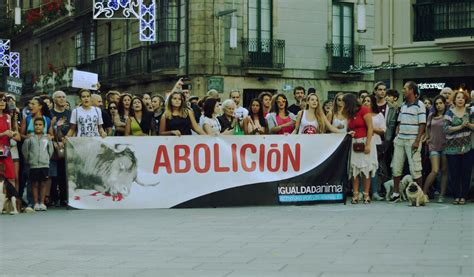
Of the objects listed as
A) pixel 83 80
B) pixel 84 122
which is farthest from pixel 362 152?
pixel 83 80

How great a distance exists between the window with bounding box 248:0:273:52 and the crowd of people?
20420 mm

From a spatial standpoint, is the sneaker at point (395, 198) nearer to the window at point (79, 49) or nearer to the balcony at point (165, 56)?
the balcony at point (165, 56)

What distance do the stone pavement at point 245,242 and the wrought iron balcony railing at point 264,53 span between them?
22.3 meters

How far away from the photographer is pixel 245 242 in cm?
1041

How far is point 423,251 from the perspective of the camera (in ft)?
31.0

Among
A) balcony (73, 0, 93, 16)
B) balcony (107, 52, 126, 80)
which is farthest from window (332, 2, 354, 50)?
balcony (73, 0, 93, 16)

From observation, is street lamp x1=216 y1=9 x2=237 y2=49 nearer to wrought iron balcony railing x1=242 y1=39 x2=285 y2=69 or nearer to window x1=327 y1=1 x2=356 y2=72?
wrought iron balcony railing x1=242 y1=39 x2=285 y2=69

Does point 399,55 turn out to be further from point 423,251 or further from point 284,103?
point 423,251

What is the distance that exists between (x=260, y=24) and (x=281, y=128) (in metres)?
21.3

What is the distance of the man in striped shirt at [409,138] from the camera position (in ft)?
51.8

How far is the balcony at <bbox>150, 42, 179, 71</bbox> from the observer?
3691cm

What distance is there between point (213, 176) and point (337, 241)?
5165mm

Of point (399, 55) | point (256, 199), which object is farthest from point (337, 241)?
point (399, 55)

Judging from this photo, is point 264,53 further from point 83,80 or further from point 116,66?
point 83,80
